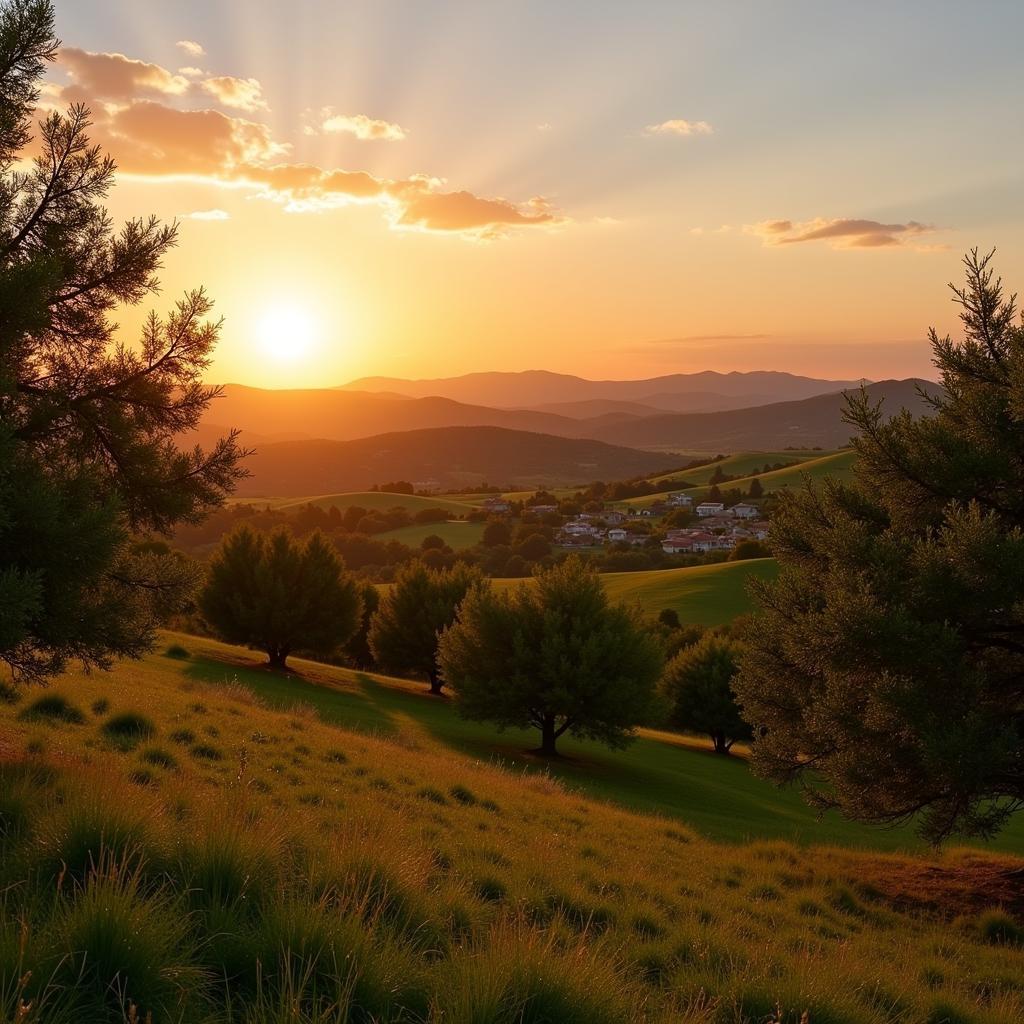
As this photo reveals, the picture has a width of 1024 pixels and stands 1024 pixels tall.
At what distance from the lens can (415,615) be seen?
5519 centimetres

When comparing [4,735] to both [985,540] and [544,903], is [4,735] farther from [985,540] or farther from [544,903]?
[985,540]

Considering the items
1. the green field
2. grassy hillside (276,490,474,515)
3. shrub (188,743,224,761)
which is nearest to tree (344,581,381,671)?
the green field

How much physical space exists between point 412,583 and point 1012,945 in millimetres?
45998

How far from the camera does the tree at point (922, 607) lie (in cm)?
1274

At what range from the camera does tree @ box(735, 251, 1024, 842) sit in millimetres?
12742

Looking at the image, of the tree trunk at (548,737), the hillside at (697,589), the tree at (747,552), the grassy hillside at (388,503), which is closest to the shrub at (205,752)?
the tree trunk at (548,737)

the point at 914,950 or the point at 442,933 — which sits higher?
the point at 442,933

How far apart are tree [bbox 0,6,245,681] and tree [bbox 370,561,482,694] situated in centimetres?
4219

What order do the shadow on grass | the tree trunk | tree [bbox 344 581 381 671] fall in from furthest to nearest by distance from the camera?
1. tree [bbox 344 581 381 671]
2. the tree trunk
3. the shadow on grass

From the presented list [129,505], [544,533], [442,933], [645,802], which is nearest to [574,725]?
[645,802]

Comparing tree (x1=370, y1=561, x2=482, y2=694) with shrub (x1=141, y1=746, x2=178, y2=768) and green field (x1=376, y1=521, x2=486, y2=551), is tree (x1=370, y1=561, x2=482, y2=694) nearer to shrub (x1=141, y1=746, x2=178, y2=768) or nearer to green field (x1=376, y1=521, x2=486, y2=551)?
shrub (x1=141, y1=746, x2=178, y2=768)

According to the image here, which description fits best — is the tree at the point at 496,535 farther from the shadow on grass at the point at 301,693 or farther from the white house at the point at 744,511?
the shadow on grass at the point at 301,693

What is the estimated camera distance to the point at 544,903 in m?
7.57

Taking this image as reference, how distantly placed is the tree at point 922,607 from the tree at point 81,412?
35.1ft
